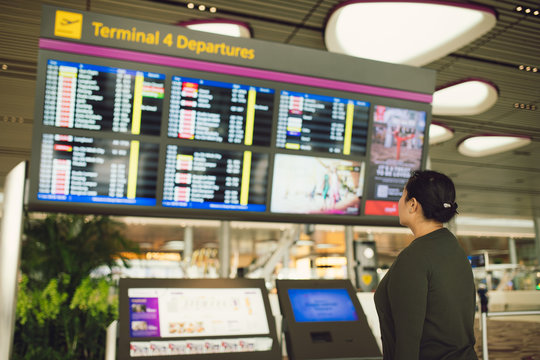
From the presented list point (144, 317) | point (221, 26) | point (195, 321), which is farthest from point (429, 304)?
point (221, 26)

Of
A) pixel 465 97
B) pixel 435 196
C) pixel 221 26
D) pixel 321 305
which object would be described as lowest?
pixel 321 305

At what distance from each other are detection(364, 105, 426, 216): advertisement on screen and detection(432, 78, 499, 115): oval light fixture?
5.89m

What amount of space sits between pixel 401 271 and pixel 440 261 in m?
0.15

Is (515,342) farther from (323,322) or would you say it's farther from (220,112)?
(220,112)

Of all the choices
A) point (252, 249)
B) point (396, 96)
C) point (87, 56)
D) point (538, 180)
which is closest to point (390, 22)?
point (396, 96)

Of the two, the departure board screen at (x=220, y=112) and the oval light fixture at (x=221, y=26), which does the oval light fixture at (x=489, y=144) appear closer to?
the oval light fixture at (x=221, y=26)

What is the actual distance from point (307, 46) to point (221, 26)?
1.54 m

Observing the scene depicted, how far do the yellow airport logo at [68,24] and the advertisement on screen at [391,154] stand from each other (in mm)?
1998

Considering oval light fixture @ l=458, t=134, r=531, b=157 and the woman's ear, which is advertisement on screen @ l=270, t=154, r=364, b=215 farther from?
oval light fixture @ l=458, t=134, r=531, b=157

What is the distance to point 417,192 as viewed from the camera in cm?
208

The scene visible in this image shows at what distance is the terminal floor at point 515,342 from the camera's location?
4129 millimetres

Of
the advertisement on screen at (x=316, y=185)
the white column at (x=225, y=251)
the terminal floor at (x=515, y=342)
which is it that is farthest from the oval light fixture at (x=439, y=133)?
the white column at (x=225, y=251)

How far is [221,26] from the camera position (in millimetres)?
7387

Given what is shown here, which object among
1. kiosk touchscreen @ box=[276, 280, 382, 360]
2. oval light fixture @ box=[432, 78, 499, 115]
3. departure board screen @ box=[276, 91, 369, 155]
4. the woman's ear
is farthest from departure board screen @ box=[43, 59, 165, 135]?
oval light fixture @ box=[432, 78, 499, 115]
